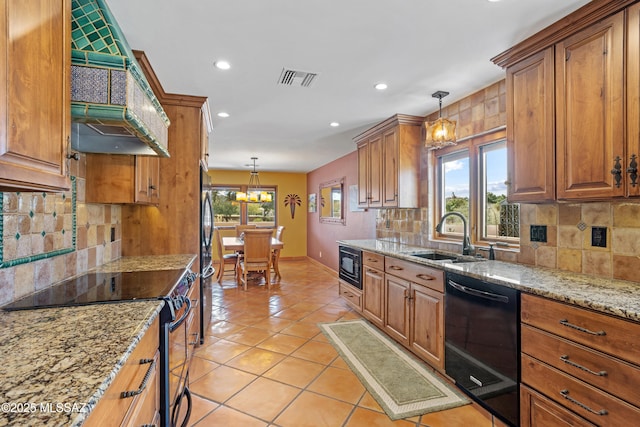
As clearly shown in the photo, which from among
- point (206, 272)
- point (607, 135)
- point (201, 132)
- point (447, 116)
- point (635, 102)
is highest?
point (447, 116)

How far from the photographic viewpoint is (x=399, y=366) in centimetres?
254

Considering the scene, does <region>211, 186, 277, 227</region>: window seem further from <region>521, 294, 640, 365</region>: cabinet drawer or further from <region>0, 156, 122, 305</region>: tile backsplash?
<region>521, 294, 640, 365</region>: cabinet drawer

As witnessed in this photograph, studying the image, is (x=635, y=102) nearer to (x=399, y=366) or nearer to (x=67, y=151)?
(x=399, y=366)

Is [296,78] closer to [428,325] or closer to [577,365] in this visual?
[428,325]

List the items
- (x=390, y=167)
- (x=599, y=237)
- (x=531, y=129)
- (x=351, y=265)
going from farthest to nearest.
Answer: (x=351, y=265)
(x=390, y=167)
(x=531, y=129)
(x=599, y=237)

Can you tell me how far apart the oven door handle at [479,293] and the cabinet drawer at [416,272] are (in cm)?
15

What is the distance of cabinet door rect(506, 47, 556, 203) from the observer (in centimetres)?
187

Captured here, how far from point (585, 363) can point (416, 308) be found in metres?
1.30

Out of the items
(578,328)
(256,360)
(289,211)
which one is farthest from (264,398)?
(289,211)

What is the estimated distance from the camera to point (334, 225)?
6.46m

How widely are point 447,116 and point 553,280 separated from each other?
1983mm

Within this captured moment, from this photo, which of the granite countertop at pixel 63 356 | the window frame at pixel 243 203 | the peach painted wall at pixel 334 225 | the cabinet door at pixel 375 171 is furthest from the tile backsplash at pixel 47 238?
the window frame at pixel 243 203

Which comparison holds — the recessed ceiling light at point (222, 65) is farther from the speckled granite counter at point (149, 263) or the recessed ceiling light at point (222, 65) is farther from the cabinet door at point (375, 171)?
the cabinet door at point (375, 171)

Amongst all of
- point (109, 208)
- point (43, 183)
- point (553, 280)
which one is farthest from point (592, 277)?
point (109, 208)
